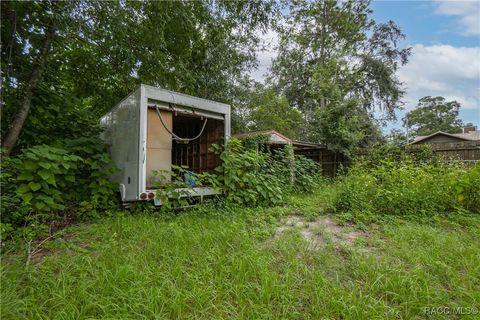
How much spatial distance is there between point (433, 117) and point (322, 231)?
129 feet

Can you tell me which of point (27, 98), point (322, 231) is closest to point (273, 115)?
point (322, 231)

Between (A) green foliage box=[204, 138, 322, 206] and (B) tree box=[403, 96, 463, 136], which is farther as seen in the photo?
(B) tree box=[403, 96, 463, 136]

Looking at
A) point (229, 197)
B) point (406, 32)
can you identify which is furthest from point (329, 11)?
point (229, 197)

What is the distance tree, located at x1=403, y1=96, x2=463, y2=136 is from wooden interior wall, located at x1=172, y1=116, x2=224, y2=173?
111ft

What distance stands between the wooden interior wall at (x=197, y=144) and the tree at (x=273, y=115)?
7.91m

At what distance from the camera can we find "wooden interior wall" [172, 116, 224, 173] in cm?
448

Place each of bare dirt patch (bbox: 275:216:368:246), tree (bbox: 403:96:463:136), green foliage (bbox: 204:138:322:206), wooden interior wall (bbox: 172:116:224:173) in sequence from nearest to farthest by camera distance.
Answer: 1. bare dirt patch (bbox: 275:216:368:246)
2. green foliage (bbox: 204:138:322:206)
3. wooden interior wall (bbox: 172:116:224:173)
4. tree (bbox: 403:96:463:136)

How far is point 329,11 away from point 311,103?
17.1 feet

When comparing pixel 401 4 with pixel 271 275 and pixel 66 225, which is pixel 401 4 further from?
pixel 66 225

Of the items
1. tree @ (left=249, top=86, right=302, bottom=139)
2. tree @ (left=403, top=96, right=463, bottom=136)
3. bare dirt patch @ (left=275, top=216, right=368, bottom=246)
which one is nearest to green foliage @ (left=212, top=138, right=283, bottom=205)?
bare dirt patch @ (left=275, top=216, right=368, bottom=246)

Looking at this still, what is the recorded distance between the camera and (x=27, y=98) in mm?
3318

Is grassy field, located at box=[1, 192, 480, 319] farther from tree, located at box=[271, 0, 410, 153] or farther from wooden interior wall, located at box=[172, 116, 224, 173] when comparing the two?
tree, located at box=[271, 0, 410, 153]

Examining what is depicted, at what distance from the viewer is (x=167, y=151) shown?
3834 mm

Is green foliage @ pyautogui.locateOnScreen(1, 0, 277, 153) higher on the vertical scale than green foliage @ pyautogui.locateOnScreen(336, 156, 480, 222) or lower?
higher
